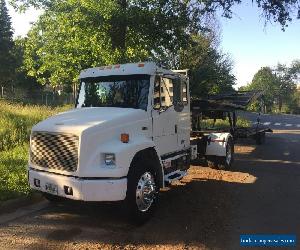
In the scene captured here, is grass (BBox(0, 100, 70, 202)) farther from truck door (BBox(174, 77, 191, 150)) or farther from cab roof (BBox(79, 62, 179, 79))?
truck door (BBox(174, 77, 191, 150))

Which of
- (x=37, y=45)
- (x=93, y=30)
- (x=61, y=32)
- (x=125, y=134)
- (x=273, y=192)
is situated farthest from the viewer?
(x=37, y=45)

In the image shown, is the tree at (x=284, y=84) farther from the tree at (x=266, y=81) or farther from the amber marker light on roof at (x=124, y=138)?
the amber marker light on roof at (x=124, y=138)

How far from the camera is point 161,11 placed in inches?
670

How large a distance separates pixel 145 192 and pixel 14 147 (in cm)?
770

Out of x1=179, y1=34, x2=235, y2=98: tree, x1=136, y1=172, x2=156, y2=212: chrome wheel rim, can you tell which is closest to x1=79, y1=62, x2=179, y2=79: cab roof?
x1=136, y1=172, x2=156, y2=212: chrome wheel rim

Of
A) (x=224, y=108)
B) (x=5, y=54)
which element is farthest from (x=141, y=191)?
(x=5, y=54)

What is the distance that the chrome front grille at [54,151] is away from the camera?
6.54 m

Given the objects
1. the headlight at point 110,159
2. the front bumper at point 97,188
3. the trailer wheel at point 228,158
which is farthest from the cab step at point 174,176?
the trailer wheel at point 228,158

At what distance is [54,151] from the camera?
6781 mm

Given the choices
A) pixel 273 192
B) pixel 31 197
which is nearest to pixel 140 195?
pixel 31 197

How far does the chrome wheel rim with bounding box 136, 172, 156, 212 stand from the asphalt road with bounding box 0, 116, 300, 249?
34 cm

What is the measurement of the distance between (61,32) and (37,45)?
11.9ft

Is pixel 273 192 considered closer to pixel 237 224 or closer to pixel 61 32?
pixel 237 224

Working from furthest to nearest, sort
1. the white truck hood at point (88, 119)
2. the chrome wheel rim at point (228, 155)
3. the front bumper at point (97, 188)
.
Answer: the chrome wheel rim at point (228, 155), the white truck hood at point (88, 119), the front bumper at point (97, 188)
